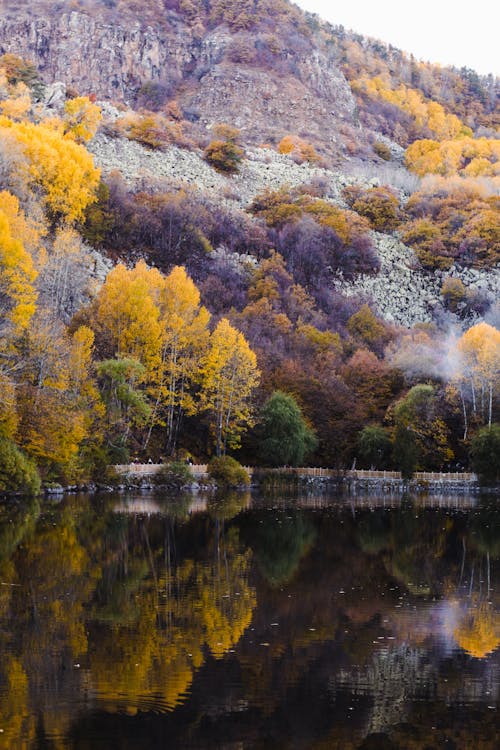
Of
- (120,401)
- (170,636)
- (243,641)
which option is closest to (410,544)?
(243,641)

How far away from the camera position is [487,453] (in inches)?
2221

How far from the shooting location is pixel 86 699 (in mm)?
12086

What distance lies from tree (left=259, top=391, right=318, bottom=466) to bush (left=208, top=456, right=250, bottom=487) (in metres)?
3.00

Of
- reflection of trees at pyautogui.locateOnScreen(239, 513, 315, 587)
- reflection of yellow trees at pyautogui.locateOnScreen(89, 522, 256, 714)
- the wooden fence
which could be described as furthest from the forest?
reflection of yellow trees at pyautogui.locateOnScreen(89, 522, 256, 714)

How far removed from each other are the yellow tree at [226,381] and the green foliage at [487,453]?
42.1 ft

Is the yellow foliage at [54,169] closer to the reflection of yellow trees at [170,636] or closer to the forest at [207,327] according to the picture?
the forest at [207,327]

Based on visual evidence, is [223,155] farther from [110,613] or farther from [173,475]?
[110,613]

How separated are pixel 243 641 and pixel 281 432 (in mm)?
40839

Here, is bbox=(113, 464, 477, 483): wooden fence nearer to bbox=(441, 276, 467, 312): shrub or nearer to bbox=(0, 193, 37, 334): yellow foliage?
bbox=(0, 193, 37, 334): yellow foliage

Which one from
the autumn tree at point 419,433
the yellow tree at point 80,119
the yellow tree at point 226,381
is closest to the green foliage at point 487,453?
the autumn tree at point 419,433

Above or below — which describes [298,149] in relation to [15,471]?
above

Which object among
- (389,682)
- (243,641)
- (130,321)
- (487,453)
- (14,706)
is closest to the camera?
(14,706)

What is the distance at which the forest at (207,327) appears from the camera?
4394cm

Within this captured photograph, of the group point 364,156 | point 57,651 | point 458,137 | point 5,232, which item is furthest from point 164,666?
point 458,137
